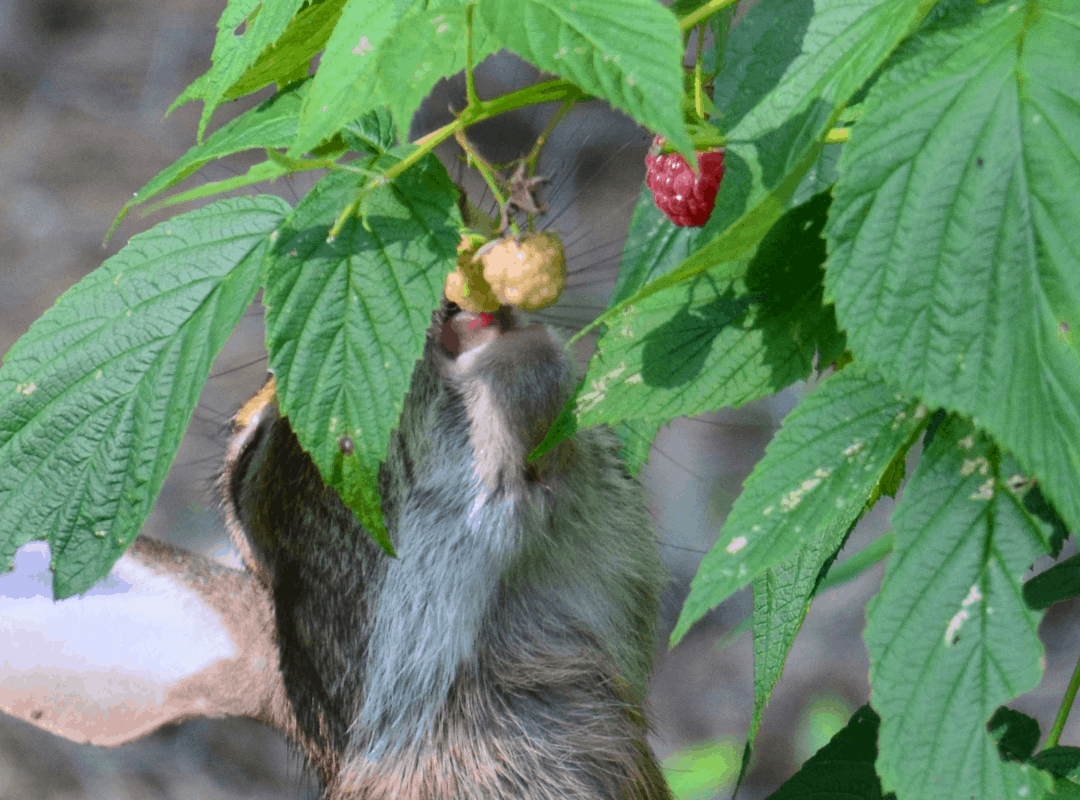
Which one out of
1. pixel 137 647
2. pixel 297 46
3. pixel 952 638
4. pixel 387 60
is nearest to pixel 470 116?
pixel 387 60

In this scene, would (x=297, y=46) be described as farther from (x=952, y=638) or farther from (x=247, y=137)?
(x=952, y=638)

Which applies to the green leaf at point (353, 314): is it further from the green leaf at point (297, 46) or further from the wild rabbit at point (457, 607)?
the wild rabbit at point (457, 607)

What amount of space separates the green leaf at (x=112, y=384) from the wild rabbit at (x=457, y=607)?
589mm

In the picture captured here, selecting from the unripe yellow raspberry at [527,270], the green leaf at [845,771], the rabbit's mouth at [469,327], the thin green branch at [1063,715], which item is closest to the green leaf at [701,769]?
the rabbit's mouth at [469,327]

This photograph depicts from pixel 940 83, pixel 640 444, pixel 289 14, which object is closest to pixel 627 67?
pixel 940 83

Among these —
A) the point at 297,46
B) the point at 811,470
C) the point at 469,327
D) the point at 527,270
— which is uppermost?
the point at 297,46

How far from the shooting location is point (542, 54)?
687 mm

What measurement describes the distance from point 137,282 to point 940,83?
0.70m

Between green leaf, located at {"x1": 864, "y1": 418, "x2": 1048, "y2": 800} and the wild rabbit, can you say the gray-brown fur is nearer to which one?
the wild rabbit

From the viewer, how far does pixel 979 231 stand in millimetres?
640

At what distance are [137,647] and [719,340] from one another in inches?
69.9

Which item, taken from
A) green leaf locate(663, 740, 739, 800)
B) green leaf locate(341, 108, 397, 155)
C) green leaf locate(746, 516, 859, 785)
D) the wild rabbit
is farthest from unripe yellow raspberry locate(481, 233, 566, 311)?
green leaf locate(663, 740, 739, 800)

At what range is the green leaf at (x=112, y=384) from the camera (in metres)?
0.94

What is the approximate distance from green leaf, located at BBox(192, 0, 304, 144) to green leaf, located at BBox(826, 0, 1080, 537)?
483mm
